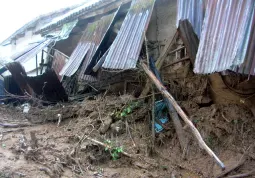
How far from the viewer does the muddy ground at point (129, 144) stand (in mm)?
5152

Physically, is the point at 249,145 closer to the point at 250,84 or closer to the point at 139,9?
the point at 250,84

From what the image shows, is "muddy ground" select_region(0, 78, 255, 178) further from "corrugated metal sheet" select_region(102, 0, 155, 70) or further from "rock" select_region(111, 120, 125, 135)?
"corrugated metal sheet" select_region(102, 0, 155, 70)

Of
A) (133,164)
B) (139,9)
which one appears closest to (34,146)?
(133,164)

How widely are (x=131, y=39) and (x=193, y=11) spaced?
1793 mm

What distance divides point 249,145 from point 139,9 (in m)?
4.71

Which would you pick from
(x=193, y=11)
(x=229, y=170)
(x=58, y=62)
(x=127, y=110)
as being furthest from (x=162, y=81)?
(x=58, y=62)

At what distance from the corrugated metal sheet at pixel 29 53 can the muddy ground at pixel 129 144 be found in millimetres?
2581

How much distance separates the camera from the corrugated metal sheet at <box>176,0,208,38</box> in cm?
609

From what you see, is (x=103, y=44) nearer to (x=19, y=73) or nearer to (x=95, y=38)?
(x=95, y=38)

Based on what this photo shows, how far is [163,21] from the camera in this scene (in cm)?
803

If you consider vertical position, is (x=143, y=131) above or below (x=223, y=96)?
below

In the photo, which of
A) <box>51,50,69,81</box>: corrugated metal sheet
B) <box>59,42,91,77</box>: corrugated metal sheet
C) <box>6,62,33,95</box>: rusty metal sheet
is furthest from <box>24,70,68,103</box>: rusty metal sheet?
<box>51,50,69,81</box>: corrugated metal sheet

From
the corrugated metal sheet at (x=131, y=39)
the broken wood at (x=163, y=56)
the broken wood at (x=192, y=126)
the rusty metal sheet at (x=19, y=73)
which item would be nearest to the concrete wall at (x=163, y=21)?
the corrugated metal sheet at (x=131, y=39)

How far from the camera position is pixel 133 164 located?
18.8 ft
